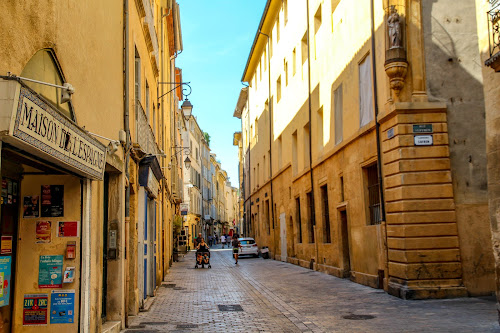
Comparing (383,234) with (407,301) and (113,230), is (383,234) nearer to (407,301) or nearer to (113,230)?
(407,301)

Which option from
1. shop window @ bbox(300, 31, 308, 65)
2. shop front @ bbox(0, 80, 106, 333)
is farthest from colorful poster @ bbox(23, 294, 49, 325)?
shop window @ bbox(300, 31, 308, 65)

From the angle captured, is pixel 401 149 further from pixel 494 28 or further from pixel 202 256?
pixel 202 256

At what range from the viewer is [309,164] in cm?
2356

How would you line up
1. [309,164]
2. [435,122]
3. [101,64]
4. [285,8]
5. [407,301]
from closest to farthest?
[101,64], [407,301], [435,122], [309,164], [285,8]

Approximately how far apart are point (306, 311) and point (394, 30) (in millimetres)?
7067

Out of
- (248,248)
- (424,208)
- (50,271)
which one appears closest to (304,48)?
(424,208)

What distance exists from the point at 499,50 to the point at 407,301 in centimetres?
609

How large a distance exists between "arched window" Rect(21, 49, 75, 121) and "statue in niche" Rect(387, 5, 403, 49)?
31.3 ft

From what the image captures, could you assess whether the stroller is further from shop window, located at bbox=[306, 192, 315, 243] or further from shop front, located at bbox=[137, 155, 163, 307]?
shop front, located at bbox=[137, 155, 163, 307]

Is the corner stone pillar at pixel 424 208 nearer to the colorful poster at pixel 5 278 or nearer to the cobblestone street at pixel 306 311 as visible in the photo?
the cobblestone street at pixel 306 311

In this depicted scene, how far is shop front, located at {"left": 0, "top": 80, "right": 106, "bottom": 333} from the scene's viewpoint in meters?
6.29

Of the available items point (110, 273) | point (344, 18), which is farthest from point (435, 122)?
point (110, 273)

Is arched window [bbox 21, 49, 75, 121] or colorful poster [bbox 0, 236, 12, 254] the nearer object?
arched window [bbox 21, 49, 75, 121]

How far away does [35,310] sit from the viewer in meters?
6.56
